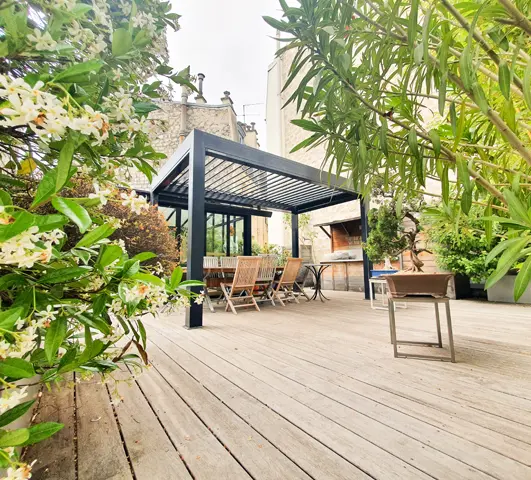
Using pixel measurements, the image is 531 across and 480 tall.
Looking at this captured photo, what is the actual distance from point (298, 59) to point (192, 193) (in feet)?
9.36

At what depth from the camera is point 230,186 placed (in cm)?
618

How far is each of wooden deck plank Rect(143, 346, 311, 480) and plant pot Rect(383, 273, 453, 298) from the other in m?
1.62

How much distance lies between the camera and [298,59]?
1.07 m

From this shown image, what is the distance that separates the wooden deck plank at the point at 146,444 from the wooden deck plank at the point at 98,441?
35 mm

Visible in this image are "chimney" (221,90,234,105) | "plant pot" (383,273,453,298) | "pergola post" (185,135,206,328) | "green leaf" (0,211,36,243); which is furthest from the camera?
"chimney" (221,90,234,105)

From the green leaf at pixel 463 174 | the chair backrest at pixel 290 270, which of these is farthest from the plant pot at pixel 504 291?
the green leaf at pixel 463 174

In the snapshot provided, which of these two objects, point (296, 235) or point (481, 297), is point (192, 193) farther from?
point (481, 297)

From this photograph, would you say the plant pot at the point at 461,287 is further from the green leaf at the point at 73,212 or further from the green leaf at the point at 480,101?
the green leaf at the point at 73,212

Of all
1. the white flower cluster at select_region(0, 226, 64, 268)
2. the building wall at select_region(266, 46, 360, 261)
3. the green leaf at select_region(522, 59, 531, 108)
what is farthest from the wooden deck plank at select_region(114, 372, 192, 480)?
the building wall at select_region(266, 46, 360, 261)

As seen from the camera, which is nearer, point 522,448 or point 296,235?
point 522,448

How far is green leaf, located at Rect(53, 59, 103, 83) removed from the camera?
0.55m

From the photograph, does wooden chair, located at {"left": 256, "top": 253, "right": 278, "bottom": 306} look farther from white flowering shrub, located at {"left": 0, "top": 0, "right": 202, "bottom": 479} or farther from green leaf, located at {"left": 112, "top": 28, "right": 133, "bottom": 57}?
green leaf, located at {"left": 112, "top": 28, "right": 133, "bottom": 57}

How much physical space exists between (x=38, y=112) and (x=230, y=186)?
5812 mm

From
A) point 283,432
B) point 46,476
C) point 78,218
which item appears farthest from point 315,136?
point 46,476
